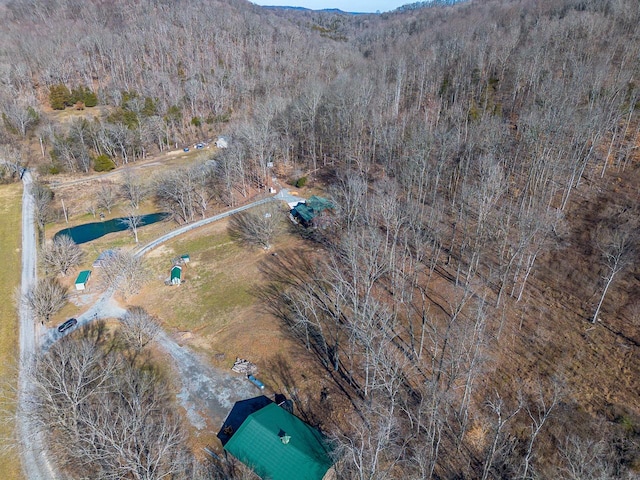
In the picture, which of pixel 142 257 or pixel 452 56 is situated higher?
pixel 452 56

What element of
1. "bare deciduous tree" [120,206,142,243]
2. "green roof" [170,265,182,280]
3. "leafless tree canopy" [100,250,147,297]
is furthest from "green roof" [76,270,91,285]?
"green roof" [170,265,182,280]

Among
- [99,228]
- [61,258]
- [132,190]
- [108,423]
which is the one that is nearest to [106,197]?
[132,190]

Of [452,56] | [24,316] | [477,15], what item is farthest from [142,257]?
[477,15]

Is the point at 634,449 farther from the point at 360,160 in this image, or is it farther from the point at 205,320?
the point at 360,160

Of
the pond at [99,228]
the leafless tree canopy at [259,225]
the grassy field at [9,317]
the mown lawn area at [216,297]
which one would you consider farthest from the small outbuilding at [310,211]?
the grassy field at [9,317]

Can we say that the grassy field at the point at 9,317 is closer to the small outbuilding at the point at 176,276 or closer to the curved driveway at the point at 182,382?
the curved driveway at the point at 182,382

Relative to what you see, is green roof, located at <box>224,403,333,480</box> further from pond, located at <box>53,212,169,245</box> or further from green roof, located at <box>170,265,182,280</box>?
pond, located at <box>53,212,169,245</box>
